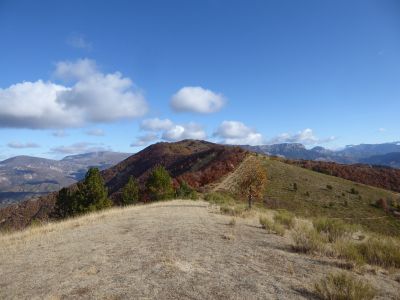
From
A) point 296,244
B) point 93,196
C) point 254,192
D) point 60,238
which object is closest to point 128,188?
point 93,196

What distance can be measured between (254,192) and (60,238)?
2128 centimetres

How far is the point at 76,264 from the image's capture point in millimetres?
12078

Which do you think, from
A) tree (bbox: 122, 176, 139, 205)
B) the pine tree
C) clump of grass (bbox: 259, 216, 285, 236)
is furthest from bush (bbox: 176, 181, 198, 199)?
clump of grass (bbox: 259, 216, 285, 236)

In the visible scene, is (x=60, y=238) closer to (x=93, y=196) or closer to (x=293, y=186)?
(x=93, y=196)

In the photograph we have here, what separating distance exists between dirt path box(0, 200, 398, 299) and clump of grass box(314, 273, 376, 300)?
15.1 inches

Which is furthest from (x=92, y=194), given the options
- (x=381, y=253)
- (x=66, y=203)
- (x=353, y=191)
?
(x=353, y=191)

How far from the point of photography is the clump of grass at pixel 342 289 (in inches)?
324

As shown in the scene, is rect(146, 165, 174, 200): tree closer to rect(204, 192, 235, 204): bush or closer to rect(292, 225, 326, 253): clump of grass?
rect(204, 192, 235, 204): bush

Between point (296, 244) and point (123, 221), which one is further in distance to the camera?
point (123, 221)

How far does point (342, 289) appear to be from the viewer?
8531mm

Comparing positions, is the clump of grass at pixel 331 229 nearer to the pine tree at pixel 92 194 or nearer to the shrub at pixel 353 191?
the pine tree at pixel 92 194

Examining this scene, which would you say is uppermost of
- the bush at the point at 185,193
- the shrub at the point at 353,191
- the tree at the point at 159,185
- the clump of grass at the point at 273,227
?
the tree at the point at 159,185

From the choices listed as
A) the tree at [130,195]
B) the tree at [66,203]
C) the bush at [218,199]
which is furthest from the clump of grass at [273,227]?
the tree at [130,195]

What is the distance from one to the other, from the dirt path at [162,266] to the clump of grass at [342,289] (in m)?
0.38
